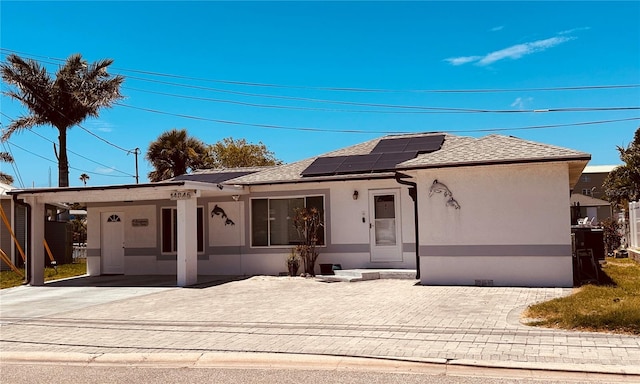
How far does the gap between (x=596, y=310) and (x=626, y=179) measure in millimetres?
23889

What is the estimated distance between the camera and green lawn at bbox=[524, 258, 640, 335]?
8.28 m

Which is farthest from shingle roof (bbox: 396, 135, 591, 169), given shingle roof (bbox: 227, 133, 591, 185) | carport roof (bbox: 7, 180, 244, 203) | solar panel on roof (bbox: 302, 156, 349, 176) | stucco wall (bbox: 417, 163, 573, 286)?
carport roof (bbox: 7, 180, 244, 203)

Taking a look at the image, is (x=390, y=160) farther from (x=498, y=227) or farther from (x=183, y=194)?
(x=183, y=194)

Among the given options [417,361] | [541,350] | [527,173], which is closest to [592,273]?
[527,173]

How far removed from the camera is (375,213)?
17.6 meters

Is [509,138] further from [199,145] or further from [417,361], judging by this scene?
[199,145]

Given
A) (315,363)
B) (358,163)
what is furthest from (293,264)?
(315,363)

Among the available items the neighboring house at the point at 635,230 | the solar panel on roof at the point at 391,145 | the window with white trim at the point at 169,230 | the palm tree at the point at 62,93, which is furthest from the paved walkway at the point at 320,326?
the palm tree at the point at 62,93

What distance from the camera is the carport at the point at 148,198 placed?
16.3 m

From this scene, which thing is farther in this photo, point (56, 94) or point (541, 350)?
point (56, 94)

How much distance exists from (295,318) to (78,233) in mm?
36449

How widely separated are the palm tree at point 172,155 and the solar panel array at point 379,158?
1549cm

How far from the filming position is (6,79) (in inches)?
1078

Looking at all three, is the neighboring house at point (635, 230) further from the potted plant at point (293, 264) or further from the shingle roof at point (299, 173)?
the potted plant at point (293, 264)
